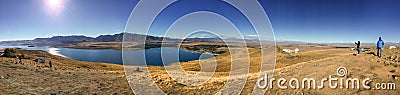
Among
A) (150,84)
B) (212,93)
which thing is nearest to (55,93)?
(150,84)

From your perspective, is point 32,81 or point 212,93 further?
point 32,81

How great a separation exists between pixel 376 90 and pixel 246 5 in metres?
8.77

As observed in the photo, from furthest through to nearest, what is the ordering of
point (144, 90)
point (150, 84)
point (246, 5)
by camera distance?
1. point (150, 84)
2. point (144, 90)
3. point (246, 5)

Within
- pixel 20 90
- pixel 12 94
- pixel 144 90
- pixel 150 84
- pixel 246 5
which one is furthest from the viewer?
pixel 150 84

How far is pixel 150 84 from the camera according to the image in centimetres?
1588

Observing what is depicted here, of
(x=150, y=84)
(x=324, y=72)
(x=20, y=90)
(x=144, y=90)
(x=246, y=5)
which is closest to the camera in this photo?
(x=246, y=5)

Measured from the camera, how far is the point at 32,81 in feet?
48.8

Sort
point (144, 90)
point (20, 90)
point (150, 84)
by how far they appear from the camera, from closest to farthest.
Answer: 1. point (20, 90)
2. point (144, 90)
3. point (150, 84)

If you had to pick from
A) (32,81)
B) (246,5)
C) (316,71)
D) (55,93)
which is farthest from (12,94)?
(316,71)

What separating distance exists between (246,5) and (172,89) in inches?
326

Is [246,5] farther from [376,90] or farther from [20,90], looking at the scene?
[20,90]

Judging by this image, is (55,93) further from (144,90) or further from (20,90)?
(144,90)

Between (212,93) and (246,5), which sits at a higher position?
(246,5)

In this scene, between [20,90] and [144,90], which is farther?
[144,90]
